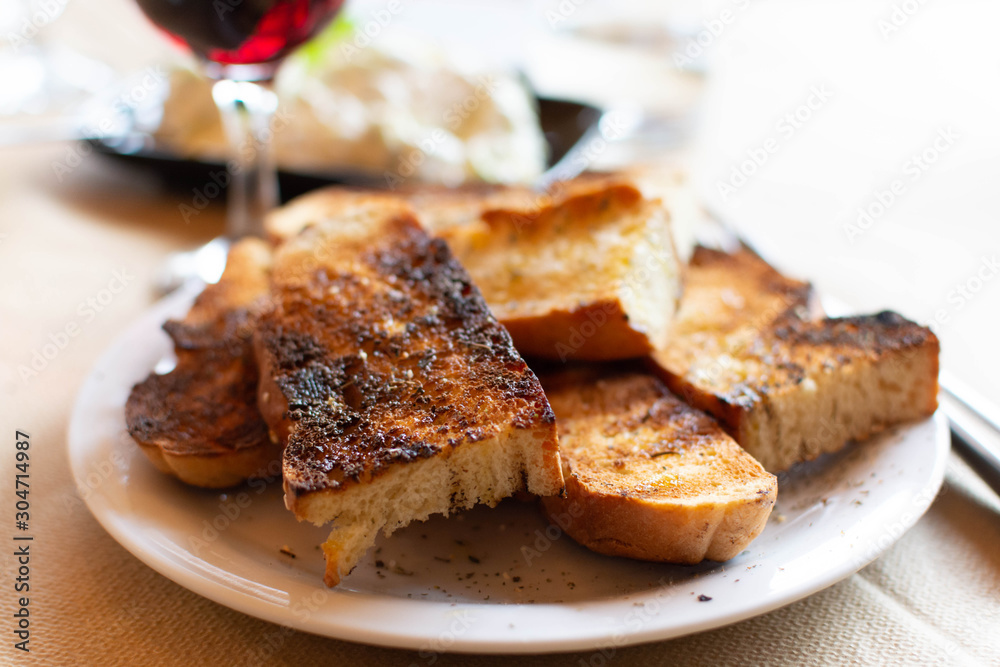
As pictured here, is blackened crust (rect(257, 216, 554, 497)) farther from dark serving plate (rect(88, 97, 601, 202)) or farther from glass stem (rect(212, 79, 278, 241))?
dark serving plate (rect(88, 97, 601, 202))

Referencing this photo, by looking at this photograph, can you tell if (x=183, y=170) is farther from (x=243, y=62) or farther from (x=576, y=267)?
(x=576, y=267)

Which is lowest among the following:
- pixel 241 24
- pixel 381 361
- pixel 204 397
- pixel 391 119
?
pixel 204 397

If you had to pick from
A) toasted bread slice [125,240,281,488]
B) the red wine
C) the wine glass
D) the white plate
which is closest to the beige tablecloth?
the white plate

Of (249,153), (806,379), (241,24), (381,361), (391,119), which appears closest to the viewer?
(381,361)

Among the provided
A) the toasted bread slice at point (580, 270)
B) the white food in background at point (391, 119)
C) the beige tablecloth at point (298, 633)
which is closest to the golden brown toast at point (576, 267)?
the toasted bread slice at point (580, 270)

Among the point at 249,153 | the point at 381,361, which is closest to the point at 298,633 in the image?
the point at 381,361

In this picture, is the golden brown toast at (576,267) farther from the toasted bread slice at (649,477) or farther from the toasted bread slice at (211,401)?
the toasted bread slice at (211,401)

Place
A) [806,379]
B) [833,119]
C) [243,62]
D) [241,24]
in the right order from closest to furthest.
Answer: [806,379] < [241,24] < [243,62] < [833,119]
